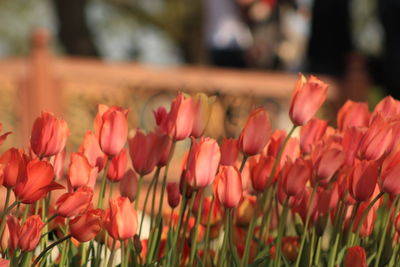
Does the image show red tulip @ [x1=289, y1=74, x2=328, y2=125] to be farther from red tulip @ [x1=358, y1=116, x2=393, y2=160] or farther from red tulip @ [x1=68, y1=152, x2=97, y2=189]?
red tulip @ [x1=68, y1=152, x2=97, y2=189]

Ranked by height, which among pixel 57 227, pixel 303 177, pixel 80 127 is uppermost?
pixel 303 177

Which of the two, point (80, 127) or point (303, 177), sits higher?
point (303, 177)

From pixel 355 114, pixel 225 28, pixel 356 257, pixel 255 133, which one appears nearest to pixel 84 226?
pixel 255 133

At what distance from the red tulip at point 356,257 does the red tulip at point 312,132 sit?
1.57 ft

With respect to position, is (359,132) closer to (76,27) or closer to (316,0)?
(316,0)

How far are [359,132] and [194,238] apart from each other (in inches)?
16.8

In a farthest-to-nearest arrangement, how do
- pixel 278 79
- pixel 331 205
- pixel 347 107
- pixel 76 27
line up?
pixel 76 27, pixel 278 79, pixel 347 107, pixel 331 205

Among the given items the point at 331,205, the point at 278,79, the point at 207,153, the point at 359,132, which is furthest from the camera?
the point at 278,79

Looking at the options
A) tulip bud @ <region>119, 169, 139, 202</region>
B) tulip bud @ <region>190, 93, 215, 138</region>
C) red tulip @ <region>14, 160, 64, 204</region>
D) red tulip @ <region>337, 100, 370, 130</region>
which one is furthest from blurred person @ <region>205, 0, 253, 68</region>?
red tulip @ <region>14, 160, 64, 204</region>

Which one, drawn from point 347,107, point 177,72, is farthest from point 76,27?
point 347,107

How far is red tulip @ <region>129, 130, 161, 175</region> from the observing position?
1.88m

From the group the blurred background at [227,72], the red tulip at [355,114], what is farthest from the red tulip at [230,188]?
the blurred background at [227,72]

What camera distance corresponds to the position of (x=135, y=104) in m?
10.6

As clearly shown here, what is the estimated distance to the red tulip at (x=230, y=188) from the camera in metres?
1.80
